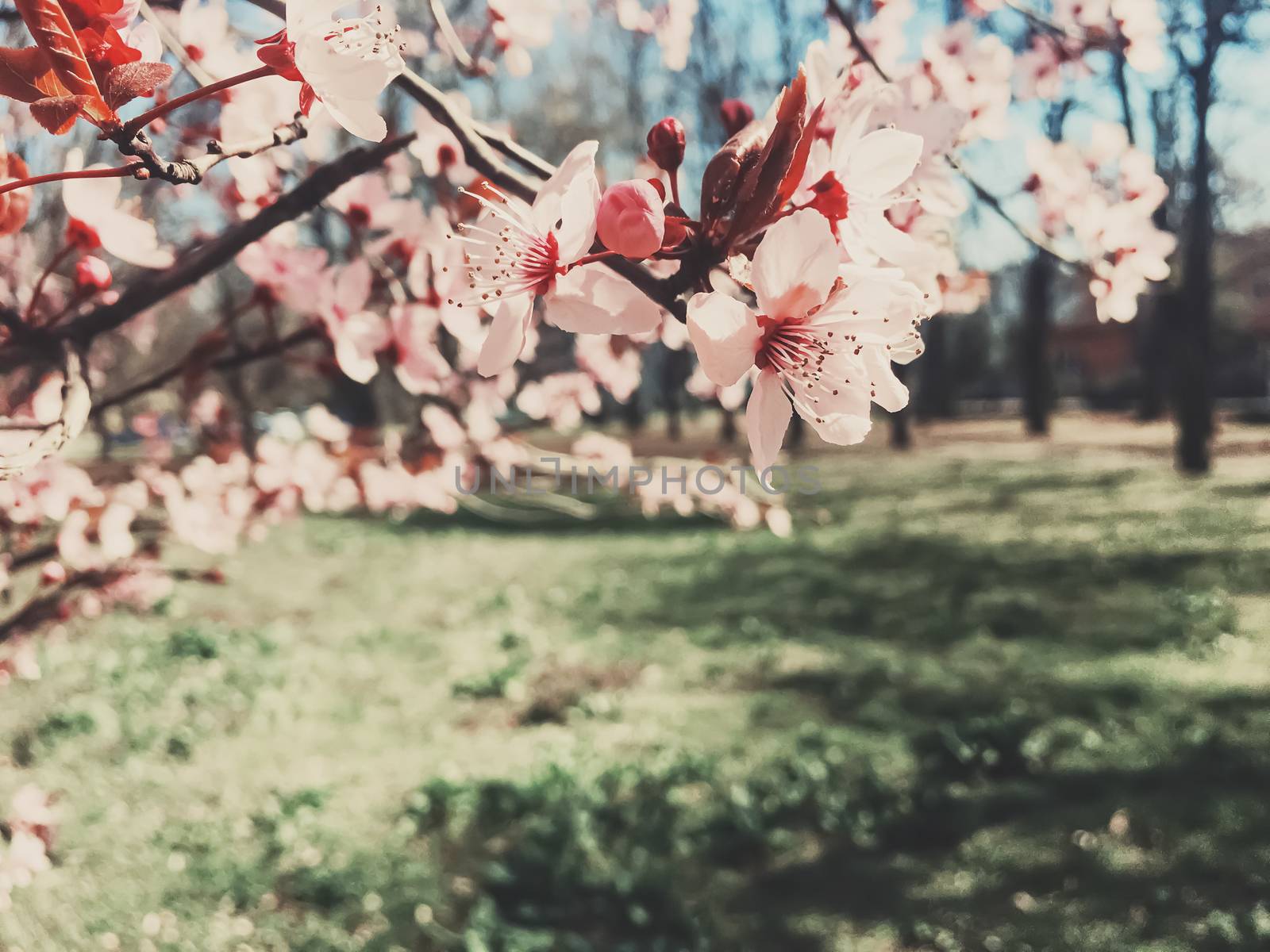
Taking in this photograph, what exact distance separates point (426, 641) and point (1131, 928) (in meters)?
4.17

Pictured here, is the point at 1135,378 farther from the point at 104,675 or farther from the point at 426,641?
the point at 104,675

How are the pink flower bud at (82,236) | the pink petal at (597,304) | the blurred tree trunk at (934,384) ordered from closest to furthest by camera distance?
the pink petal at (597,304)
the pink flower bud at (82,236)
the blurred tree trunk at (934,384)

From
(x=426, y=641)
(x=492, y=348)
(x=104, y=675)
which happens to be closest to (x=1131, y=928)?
(x=492, y=348)

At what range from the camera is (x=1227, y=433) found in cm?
1397

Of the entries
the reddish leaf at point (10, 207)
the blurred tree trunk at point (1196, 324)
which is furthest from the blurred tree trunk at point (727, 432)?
the reddish leaf at point (10, 207)

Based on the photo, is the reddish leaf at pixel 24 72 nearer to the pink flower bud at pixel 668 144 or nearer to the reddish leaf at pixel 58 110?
the reddish leaf at pixel 58 110

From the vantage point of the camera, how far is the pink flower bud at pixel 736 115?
0.97 meters

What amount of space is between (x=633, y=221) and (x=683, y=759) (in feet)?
10.6

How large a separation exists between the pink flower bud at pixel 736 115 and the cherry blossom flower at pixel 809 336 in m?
0.29

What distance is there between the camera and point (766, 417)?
82 centimetres

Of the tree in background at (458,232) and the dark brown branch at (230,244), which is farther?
the dark brown branch at (230,244)

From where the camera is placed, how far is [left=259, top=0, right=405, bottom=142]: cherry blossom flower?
2.23ft

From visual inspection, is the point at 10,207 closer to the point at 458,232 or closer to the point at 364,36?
the point at 364,36

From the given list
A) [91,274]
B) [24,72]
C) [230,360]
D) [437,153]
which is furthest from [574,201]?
[437,153]
